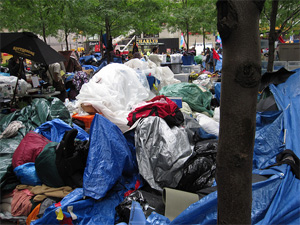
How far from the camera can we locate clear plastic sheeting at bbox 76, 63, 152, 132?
5336 mm

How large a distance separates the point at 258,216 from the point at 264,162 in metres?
1.32

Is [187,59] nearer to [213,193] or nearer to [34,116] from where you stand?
[34,116]

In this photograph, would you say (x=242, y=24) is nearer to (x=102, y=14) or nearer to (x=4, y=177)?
(x=4, y=177)

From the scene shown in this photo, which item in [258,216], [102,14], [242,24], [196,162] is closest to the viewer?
[242,24]

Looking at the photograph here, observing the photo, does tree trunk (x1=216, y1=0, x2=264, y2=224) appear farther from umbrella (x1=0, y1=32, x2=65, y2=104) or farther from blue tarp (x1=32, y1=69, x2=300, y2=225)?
umbrella (x1=0, y1=32, x2=65, y2=104)

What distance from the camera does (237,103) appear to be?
108 centimetres

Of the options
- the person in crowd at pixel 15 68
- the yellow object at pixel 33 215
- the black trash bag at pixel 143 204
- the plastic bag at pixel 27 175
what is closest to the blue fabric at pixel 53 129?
the plastic bag at pixel 27 175

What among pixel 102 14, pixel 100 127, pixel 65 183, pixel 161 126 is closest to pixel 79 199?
pixel 65 183

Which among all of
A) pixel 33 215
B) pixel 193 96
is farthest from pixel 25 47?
pixel 193 96

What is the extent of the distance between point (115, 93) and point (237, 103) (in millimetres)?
5148

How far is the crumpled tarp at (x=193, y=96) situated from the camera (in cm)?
611

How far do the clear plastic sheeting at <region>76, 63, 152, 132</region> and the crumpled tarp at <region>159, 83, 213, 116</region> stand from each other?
808 mm

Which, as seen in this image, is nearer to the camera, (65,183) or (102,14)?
(65,183)

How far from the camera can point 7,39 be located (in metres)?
5.34
